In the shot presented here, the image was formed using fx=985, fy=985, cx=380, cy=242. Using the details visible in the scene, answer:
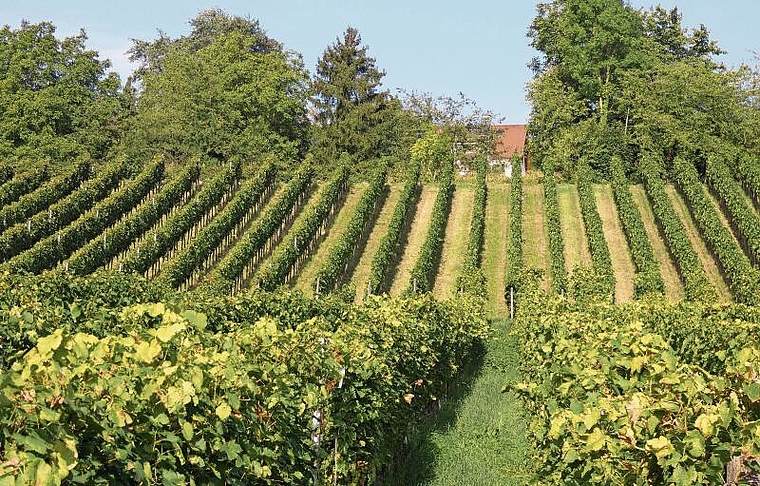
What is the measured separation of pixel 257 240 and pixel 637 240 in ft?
50.2

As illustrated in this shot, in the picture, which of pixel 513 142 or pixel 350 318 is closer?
pixel 350 318

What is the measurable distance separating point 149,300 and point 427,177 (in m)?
37.5

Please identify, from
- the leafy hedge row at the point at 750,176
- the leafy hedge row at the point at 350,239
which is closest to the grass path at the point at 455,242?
the leafy hedge row at the point at 350,239

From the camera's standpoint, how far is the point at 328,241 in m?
43.0

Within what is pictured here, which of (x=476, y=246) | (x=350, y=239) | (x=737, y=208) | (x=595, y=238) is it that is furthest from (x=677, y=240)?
(x=350, y=239)

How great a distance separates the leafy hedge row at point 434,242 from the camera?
37.1 metres

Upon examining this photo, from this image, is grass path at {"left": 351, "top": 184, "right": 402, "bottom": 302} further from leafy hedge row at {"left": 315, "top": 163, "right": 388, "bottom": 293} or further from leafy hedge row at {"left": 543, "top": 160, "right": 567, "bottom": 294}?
leafy hedge row at {"left": 543, "top": 160, "right": 567, "bottom": 294}

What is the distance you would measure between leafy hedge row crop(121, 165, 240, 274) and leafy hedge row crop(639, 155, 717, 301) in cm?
1951

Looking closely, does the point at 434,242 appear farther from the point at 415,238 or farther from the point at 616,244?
the point at 616,244

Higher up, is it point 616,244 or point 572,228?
point 572,228

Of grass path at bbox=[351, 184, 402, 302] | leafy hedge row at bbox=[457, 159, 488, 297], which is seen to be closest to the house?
leafy hedge row at bbox=[457, 159, 488, 297]

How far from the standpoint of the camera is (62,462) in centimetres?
403

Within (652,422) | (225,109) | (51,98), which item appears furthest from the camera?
(225,109)

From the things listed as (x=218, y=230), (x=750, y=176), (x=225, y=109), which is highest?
(x=225, y=109)
